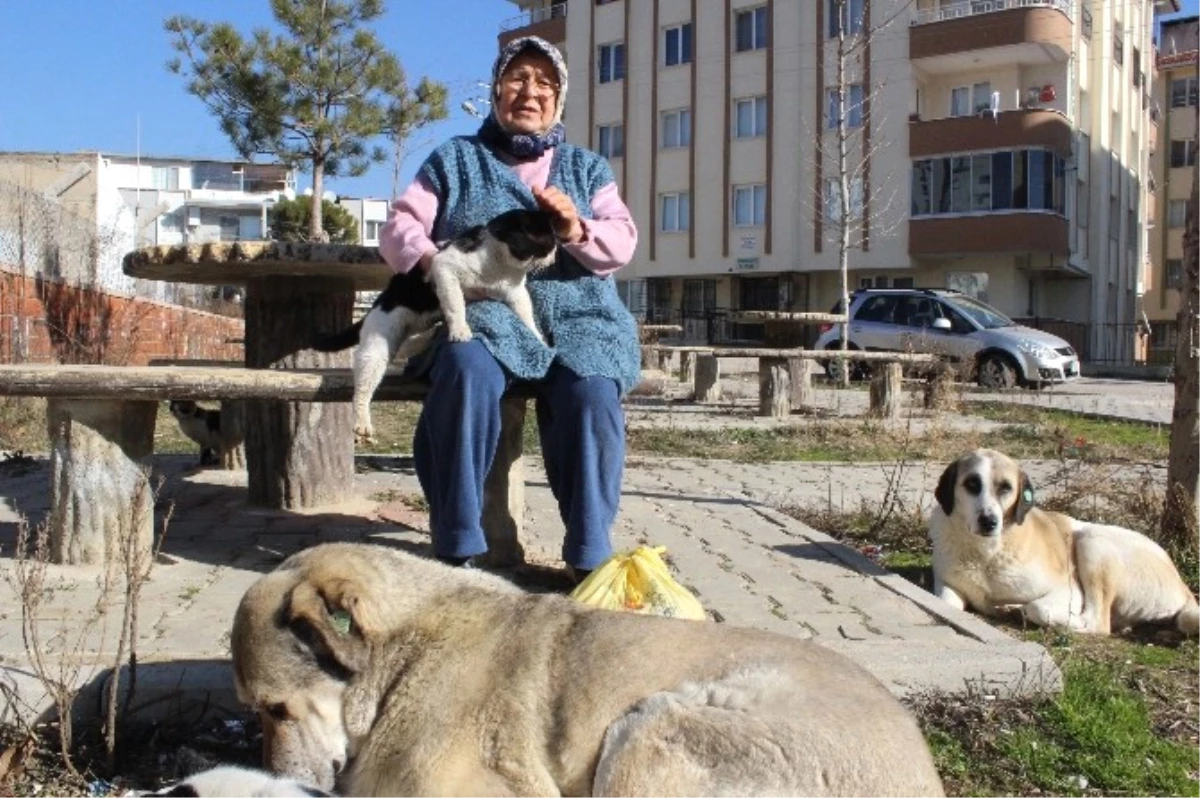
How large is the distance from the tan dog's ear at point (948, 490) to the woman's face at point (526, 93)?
2.57 m

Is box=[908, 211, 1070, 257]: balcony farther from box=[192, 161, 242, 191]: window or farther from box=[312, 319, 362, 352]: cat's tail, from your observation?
box=[192, 161, 242, 191]: window

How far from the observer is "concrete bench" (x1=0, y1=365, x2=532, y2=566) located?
15.6ft

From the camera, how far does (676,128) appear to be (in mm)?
44406

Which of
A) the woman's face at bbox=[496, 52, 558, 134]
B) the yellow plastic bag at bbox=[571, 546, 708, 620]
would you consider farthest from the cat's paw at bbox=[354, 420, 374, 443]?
the yellow plastic bag at bbox=[571, 546, 708, 620]

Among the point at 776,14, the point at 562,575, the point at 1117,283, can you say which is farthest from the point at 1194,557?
the point at 1117,283

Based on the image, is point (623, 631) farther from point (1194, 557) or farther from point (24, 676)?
point (1194, 557)

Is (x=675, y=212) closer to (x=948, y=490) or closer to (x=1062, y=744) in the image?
(x=948, y=490)

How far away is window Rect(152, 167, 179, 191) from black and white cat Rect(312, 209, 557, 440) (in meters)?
97.5

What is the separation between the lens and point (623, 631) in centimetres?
282

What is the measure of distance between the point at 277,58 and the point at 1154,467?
20901 mm

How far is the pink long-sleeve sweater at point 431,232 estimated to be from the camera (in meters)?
4.95

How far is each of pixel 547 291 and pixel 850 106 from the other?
36968 mm

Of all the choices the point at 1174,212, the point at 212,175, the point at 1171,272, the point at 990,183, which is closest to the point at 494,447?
the point at 990,183

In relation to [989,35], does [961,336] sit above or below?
below
